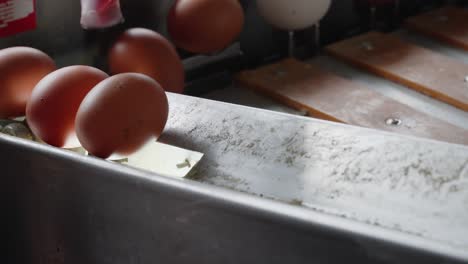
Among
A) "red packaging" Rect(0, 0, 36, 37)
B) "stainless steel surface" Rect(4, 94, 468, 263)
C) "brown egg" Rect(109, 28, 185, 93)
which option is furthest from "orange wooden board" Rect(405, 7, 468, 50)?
"red packaging" Rect(0, 0, 36, 37)

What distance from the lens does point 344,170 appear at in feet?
3.12

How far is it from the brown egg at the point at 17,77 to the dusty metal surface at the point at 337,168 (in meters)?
0.24

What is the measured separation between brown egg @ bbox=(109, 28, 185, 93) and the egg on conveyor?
1.15 feet

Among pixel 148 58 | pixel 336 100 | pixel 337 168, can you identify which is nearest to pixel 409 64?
pixel 336 100

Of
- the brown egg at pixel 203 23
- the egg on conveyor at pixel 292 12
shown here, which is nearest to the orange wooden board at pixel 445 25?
the egg on conveyor at pixel 292 12

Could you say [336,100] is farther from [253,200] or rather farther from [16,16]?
[253,200]

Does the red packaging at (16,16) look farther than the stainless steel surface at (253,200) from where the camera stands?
Yes

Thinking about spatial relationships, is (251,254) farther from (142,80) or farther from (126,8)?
(126,8)

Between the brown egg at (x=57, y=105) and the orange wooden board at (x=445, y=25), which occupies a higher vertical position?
the brown egg at (x=57, y=105)

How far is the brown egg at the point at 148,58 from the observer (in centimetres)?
134

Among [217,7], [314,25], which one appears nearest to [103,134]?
[217,7]

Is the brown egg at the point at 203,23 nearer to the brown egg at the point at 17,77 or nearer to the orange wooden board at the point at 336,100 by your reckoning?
the orange wooden board at the point at 336,100

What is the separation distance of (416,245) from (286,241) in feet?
0.45

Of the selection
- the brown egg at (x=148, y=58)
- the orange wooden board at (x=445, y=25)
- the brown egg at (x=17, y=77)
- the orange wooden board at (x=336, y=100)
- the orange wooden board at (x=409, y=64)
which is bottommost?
the orange wooden board at (x=445, y=25)
